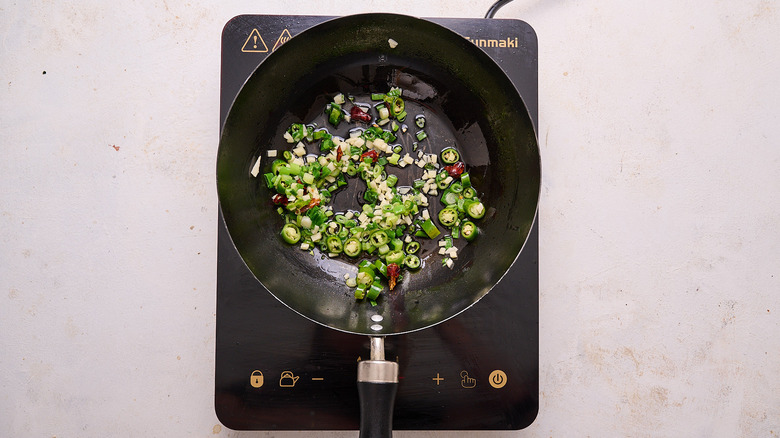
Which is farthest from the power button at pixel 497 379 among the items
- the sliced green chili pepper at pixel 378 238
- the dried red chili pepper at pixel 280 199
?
the dried red chili pepper at pixel 280 199

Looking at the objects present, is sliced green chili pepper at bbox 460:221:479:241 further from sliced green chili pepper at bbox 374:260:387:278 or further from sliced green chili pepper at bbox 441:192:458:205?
sliced green chili pepper at bbox 374:260:387:278

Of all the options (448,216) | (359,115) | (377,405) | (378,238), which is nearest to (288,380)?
(377,405)

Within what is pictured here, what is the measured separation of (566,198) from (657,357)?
0.46 m

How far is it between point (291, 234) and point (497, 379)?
57 cm

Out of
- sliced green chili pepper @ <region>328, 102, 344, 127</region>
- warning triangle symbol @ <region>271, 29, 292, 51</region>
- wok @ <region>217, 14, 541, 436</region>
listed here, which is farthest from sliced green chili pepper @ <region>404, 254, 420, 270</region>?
warning triangle symbol @ <region>271, 29, 292, 51</region>

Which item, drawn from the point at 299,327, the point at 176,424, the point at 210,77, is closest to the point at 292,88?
the point at 210,77

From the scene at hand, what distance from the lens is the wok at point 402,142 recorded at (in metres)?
1.11

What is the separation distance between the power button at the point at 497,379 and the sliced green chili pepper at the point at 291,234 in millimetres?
537

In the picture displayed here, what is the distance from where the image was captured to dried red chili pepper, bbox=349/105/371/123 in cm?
125

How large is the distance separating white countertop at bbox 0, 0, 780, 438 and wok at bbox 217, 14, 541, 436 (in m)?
0.22

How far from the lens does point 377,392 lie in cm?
105

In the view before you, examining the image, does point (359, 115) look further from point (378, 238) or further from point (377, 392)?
point (377, 392)

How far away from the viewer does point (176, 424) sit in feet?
4.36

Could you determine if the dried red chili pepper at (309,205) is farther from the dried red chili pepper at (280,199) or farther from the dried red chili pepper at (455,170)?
the dried red chili pepper at (455,170)
